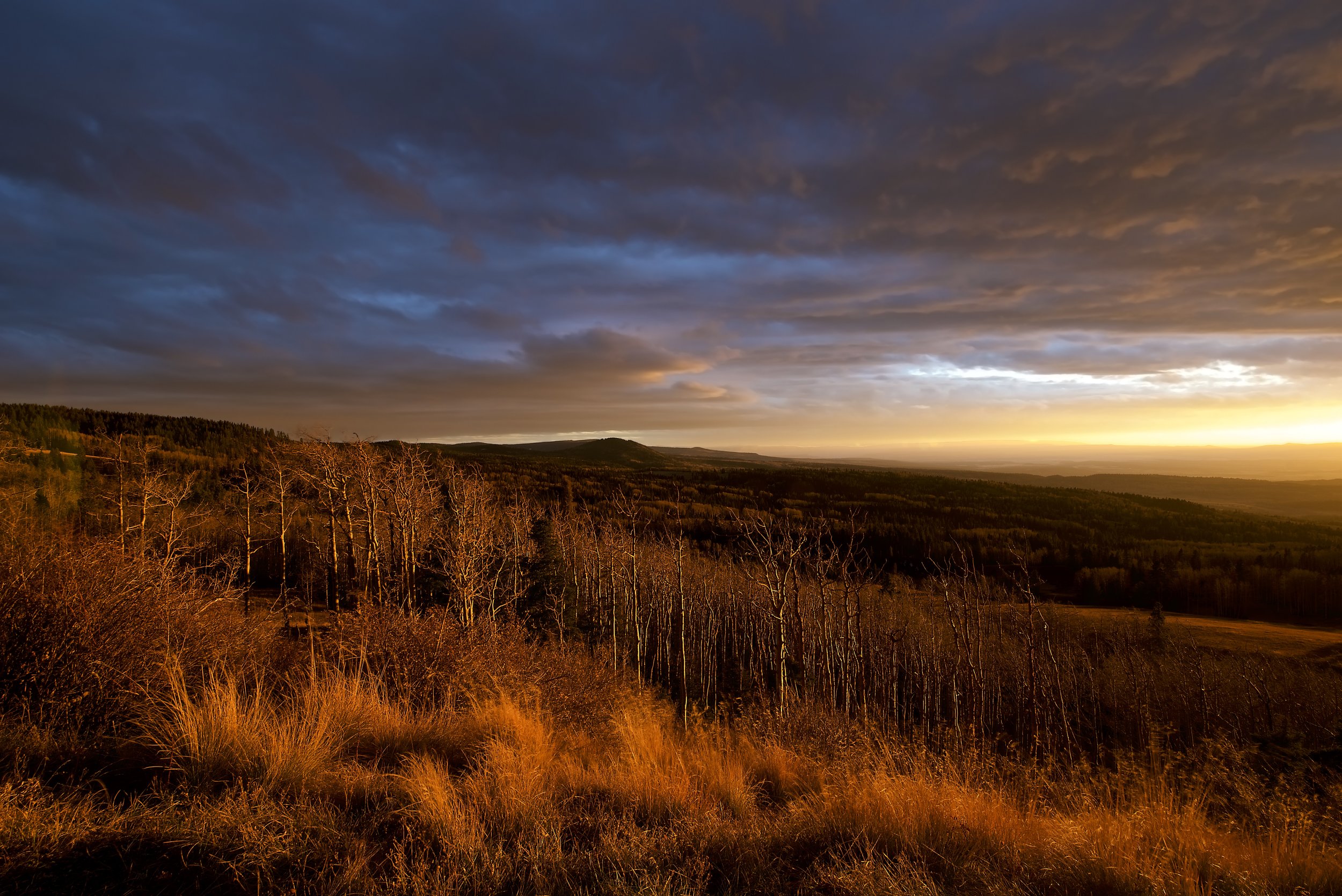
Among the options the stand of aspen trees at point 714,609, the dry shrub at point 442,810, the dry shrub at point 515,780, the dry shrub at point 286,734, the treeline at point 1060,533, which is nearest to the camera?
the dry shrub at point 442,810

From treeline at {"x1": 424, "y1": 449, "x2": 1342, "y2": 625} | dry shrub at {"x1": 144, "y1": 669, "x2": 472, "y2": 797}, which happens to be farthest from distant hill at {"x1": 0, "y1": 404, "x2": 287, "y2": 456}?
dry shrub at {"x1": 144, "y1": 669, "x2": 472, "y2": 797}

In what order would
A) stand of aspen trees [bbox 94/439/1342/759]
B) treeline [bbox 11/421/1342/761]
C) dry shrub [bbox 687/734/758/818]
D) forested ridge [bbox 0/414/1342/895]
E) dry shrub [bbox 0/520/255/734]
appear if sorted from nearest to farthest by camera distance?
1. forested ridge [bbox 0/414/1342/895]
2. dry shrub [bbox 687/734/758/818]
3. dry shrub [bbox 0/520/255/734]
4. treeline [bbox 11/421/1342/761]
5. stand of aspen trees [bbox 94/439/1342/759]

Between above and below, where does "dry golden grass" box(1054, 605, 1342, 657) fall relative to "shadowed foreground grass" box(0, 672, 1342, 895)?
below

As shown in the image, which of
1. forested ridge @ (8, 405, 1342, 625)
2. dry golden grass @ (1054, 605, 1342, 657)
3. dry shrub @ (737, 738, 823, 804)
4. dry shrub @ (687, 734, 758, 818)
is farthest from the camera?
forested ridge @ (8, 405, 1342, 625)

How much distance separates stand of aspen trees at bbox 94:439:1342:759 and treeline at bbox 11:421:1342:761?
259 mm

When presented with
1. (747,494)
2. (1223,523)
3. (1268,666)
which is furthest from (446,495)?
(1223,523)

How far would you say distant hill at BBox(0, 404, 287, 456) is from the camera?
51.9 m

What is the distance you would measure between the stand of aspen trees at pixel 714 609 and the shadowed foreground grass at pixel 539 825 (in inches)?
617

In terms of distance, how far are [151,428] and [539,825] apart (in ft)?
364

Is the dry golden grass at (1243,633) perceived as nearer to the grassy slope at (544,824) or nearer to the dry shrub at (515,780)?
the grassy slope at (544,824)

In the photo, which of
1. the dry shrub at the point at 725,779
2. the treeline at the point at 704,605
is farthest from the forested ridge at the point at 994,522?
the dry shrub at the point at 725,779

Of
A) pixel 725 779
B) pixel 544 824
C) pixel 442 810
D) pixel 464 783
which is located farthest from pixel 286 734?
pixel 725 779

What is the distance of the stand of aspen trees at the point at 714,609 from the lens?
3028 cm

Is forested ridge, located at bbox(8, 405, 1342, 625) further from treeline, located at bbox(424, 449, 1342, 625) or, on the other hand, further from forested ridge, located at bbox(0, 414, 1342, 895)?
forested ridge, located at bbox(0, 414, 1342, 895)
